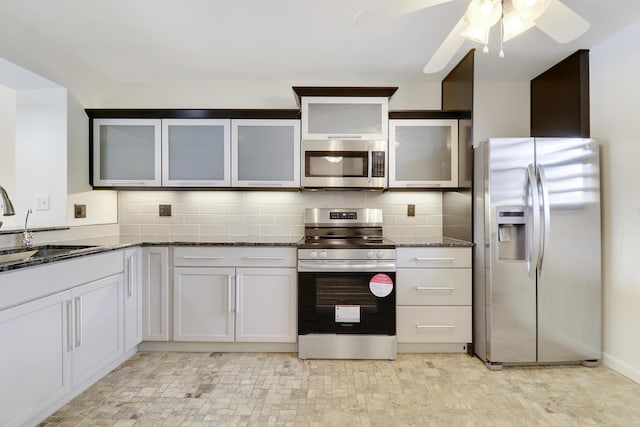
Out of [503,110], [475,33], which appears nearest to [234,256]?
[475,33]

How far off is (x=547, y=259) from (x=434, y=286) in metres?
0.80

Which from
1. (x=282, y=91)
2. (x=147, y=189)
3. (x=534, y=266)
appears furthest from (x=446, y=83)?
(x=147, y=189)

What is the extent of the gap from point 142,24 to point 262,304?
215cm

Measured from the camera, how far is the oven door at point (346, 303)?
8.79ft

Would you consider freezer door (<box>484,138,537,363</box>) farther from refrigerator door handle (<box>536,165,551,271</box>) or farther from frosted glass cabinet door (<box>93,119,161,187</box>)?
frosted glass cabinet door (<box>93,119,161,187</box>)

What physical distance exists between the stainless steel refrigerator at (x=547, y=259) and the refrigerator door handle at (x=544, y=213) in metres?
0.02

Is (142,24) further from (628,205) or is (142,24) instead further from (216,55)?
(628,205)

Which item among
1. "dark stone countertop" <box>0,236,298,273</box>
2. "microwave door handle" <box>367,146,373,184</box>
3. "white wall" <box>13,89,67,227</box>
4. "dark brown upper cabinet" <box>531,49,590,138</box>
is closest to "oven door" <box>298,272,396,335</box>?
"dark stone countertop" <box>0,236,298,273</box>

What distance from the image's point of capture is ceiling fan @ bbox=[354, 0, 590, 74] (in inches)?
→ 56.3

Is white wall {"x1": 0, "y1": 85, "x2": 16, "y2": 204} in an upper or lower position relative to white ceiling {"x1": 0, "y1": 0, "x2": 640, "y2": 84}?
lower

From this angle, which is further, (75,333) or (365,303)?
(365,303)

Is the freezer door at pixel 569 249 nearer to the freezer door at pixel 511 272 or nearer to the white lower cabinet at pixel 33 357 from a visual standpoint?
the freezer door at pixel 511 272

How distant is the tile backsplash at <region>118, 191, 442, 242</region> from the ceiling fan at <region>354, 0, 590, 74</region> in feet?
5.82

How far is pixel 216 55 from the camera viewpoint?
2.82 meters
